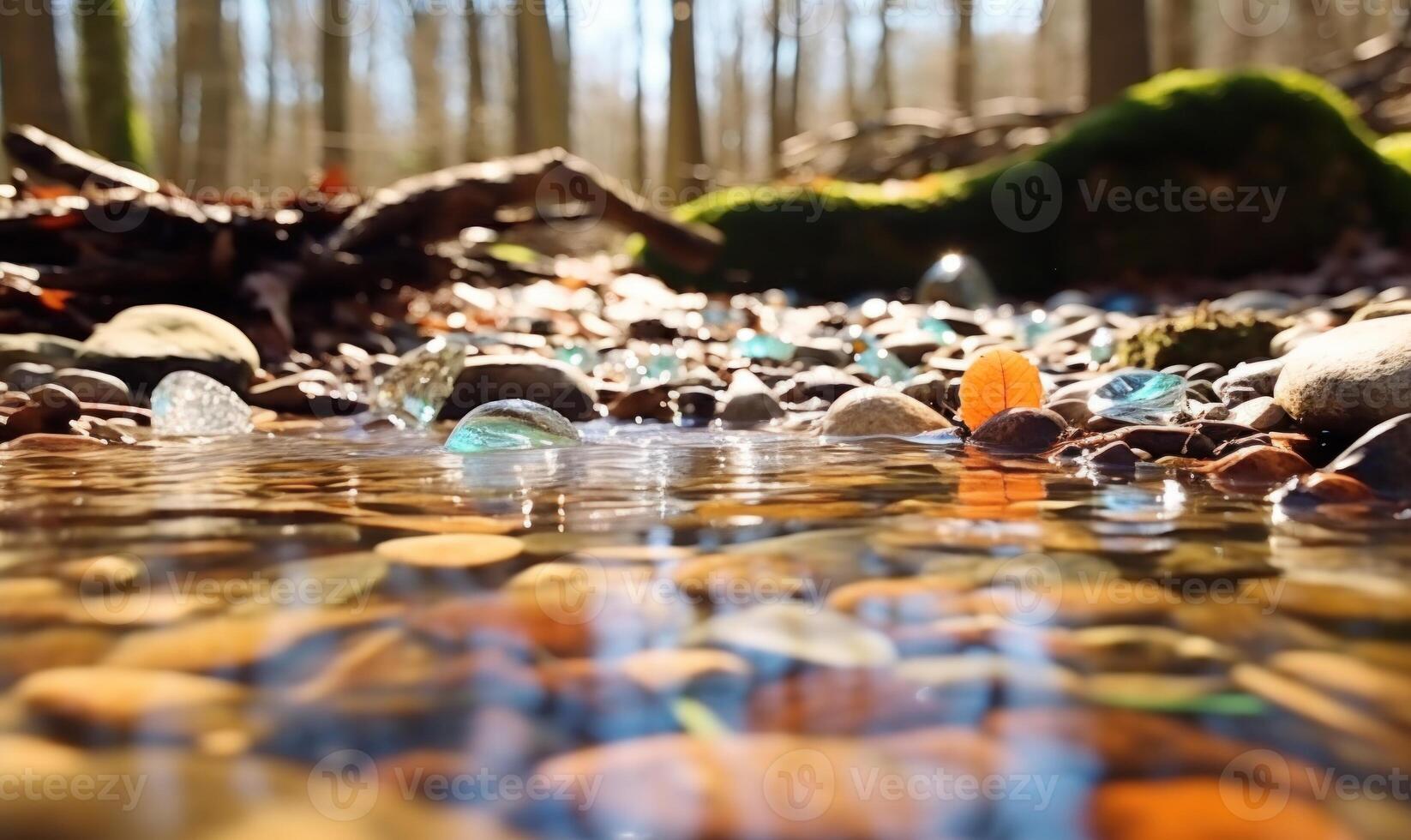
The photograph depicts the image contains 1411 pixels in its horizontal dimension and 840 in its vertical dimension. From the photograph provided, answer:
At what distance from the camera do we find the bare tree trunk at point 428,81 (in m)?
24.5

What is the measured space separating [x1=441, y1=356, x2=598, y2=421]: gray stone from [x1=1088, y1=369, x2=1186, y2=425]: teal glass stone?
5.37ft

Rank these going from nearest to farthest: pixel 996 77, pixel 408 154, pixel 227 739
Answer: pixel 227 739 → pixel 408 154 → pixel 996 77

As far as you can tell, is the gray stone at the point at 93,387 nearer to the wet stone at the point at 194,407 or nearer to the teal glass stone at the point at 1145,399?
the wet stone at the point at 194,407

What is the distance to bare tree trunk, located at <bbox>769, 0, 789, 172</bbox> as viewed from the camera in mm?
17781

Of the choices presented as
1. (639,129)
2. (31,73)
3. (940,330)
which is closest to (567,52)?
(639,129)

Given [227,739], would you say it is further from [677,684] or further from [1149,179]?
[1149,179]

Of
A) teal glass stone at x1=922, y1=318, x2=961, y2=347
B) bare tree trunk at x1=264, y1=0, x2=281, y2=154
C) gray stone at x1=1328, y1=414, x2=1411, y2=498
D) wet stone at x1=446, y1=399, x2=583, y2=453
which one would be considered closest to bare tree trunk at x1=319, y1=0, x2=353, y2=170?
teal glass stone at x1=922, y1=318, x2=961, y2=347

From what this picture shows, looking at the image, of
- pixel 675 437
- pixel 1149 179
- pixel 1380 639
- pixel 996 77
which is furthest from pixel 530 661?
pixel 996 77

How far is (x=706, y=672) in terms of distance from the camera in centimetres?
93

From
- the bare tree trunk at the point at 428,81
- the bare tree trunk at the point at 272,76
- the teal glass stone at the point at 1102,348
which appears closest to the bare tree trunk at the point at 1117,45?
the teal glass stone at the point at 1102,348

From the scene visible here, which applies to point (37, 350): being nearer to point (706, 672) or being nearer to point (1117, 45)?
point (706, 672)

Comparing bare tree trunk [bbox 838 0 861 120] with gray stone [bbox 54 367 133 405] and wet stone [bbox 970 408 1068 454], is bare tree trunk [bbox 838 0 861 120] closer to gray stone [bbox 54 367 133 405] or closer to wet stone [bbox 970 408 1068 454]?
gray stone [bbox 54 367 133 405]

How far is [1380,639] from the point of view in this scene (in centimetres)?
95

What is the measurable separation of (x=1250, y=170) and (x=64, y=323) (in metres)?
7.20
